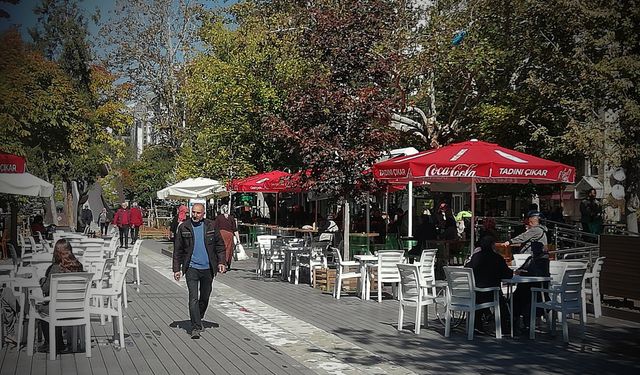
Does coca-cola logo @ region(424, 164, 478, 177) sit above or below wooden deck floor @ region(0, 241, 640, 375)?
above

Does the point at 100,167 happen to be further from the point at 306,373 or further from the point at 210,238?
the point at 306,373

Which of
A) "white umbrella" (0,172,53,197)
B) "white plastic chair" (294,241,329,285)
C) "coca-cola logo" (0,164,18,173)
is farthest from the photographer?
"white plastic chair" (294,241,329,285)

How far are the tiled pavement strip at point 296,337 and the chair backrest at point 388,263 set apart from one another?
2.12 meters

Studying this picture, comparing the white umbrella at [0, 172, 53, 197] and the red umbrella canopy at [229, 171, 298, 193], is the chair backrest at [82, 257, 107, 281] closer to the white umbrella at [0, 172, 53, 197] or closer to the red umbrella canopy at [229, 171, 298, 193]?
the white umbrella at [0, 172, 53, 197]

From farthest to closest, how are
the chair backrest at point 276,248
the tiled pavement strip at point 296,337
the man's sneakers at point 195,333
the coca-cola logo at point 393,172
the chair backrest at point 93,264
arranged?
1. the chair backrest at point 276,248
2. the coca-cola logo at point 393,172
3. the chair backrest at point 93,264
4. the man's sneakers at point 195,333
5. the tiled pavement strip at point 296,337

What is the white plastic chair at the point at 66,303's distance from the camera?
916 centimetres

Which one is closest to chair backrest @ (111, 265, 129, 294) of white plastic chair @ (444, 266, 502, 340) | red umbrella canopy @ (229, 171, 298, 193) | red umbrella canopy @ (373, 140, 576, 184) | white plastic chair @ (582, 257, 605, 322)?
white plastic chair @ (444, 266, 502, 340)

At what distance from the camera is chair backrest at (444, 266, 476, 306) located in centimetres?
1104

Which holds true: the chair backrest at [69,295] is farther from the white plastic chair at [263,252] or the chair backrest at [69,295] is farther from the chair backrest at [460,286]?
the white plastic chair at [263,252]

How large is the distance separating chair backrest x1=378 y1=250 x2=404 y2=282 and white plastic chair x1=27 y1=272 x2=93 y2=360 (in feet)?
22.5

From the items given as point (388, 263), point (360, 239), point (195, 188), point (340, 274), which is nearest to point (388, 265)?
point (388, 263)

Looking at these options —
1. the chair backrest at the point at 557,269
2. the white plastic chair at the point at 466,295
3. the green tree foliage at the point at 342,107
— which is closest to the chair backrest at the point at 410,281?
the white plastic chair at the point at 466,295

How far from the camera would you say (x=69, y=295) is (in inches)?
364

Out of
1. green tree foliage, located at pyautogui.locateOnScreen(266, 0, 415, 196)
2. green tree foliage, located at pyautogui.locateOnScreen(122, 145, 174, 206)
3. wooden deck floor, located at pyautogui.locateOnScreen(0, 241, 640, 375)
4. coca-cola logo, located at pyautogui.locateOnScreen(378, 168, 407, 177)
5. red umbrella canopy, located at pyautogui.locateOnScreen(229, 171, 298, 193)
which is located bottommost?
wooden deck floor, located at pyautogui.locateOnScreen(0, 241, 640, 375)
